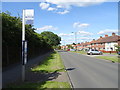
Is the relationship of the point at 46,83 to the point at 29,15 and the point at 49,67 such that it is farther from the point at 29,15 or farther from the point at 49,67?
the point at 49,67

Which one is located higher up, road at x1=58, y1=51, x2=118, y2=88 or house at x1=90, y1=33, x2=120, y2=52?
house at x1=90, y1=33, x2=120, y2=52

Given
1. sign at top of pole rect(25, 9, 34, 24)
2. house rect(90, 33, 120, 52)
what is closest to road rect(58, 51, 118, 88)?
sign at top of pole rect(25, 9, 34, 24)

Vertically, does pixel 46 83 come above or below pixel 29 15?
below

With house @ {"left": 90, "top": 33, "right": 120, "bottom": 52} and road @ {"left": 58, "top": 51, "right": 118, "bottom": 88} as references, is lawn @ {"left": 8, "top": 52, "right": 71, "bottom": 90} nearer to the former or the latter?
road @ {"left": 58, "top": 51, "right": 118, "bottom": 88}

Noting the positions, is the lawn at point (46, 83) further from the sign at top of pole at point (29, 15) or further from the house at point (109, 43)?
the house at point (109, 43)

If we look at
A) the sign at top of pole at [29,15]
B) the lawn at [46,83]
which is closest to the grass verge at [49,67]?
the lawn at [46,83]

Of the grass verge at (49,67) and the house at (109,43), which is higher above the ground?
the house at (109,43)

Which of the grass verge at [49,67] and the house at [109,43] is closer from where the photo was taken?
the grass verge at [49,67]

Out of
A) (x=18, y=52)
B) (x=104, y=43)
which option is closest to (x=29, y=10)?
(x=18, y=52)

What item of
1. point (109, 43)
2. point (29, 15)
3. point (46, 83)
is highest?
point (29, 15)

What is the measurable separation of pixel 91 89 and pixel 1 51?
7.08 m

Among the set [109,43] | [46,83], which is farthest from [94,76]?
[109,43]

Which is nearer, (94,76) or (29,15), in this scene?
(29,15)

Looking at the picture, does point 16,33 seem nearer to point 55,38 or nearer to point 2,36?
point 2,36
